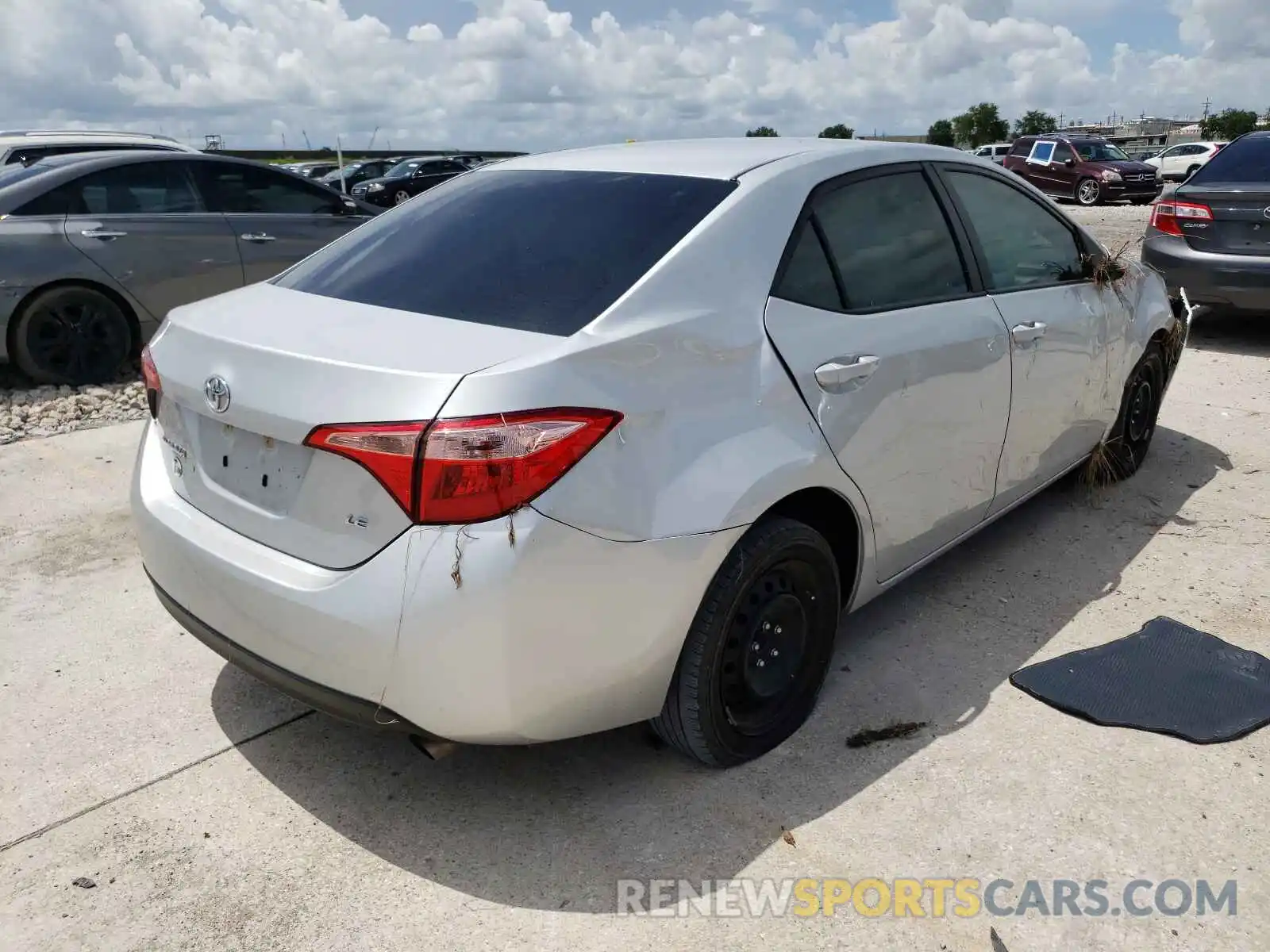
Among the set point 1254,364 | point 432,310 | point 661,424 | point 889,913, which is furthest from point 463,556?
point 1254,364

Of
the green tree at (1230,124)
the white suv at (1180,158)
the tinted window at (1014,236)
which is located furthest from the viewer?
the green tree at (1230,124)

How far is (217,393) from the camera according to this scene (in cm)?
245

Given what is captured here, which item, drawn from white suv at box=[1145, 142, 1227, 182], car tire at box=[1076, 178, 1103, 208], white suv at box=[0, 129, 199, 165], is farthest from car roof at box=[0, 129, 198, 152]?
white suv at box=[1145, 142, 1227, 182]

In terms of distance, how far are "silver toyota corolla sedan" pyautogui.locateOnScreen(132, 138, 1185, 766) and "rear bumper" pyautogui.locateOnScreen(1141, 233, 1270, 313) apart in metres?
5.06

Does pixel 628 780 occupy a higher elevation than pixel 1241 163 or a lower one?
lower

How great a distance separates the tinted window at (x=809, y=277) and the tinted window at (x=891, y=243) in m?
0.06

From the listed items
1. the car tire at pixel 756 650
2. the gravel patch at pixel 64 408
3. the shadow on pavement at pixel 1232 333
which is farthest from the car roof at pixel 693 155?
the shadow on pavement at pixel 1232 333

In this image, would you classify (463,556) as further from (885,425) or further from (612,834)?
(885,425)

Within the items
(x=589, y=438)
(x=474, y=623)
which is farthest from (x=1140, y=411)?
(x=474, y=623)

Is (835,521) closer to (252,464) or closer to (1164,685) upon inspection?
(1164,685)

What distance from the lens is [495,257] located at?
2.79m

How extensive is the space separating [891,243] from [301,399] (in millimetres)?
1875

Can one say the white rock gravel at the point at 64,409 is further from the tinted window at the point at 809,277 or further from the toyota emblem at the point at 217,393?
the tinted window at the point at 809,277

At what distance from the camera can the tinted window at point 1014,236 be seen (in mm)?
3639
